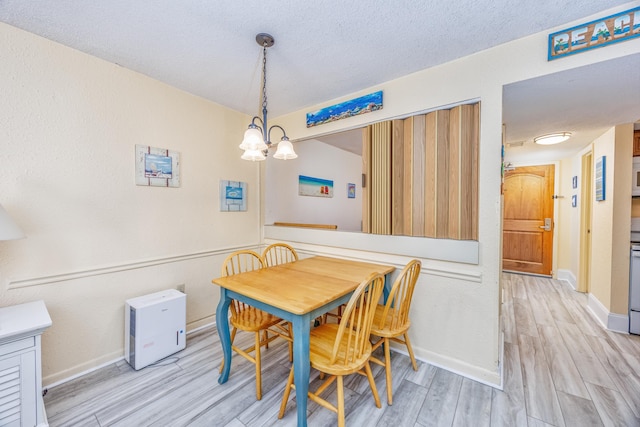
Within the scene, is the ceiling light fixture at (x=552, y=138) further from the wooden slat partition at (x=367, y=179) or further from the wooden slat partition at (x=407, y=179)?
the wooden slat partition at (x=367, y=179)

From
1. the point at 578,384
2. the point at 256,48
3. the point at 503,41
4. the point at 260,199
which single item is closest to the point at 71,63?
the point at 256,48

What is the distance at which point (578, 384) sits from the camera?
70.4 inches

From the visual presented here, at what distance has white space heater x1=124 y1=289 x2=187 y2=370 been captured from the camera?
1955mm

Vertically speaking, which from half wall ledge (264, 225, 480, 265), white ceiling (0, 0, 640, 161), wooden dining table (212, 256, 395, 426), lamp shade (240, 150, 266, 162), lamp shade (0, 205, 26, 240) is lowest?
wooden dining table (212, 256, 395, 426)

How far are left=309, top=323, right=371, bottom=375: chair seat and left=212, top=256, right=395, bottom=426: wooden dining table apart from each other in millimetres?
79

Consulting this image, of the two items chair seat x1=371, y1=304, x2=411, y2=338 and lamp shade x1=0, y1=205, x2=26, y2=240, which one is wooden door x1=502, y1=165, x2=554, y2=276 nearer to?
chair seat x1=371, y1=304, x2=411, y2=338

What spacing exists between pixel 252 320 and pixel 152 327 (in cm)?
90

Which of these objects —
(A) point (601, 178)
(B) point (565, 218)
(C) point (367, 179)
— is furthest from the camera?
(B) point (565, 218)

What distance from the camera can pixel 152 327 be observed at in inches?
79.4

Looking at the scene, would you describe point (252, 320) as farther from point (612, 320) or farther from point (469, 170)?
point (612, 320)

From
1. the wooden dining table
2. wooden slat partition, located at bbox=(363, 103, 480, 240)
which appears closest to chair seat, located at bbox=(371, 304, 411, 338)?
the wooden dining table

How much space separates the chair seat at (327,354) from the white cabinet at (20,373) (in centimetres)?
149

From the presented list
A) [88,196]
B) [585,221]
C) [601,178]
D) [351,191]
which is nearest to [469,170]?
[601,178]

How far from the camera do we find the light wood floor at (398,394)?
149 cm
